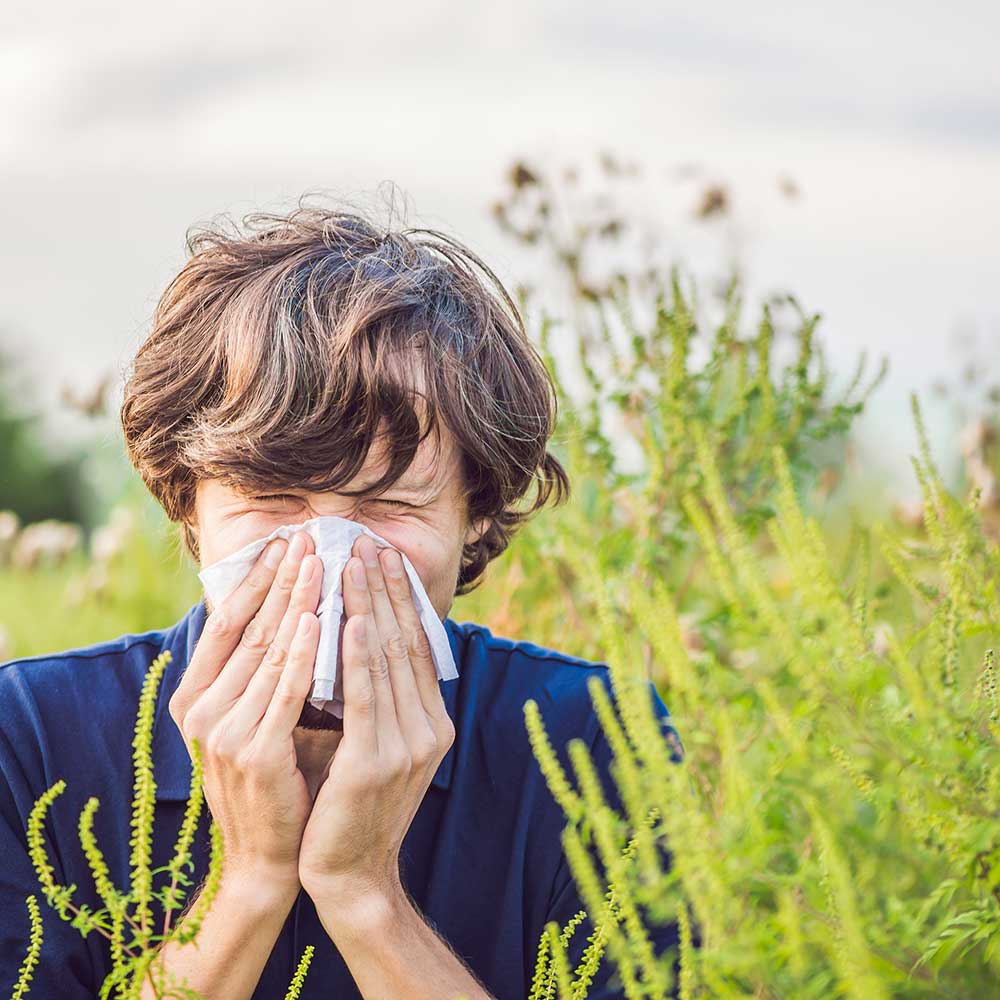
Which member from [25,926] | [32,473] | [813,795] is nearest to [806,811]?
[813,795]

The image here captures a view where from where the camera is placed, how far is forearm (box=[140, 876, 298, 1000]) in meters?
1.93

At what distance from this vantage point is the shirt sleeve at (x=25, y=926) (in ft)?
6.77

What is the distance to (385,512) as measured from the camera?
223cm

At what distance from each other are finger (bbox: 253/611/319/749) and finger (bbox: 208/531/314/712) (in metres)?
0.03

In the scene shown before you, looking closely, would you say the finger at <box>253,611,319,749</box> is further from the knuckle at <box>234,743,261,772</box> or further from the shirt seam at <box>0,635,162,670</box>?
the shirt seam at <box>0,635,162,670</box>

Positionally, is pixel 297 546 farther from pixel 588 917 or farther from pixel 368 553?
pixel 588 917

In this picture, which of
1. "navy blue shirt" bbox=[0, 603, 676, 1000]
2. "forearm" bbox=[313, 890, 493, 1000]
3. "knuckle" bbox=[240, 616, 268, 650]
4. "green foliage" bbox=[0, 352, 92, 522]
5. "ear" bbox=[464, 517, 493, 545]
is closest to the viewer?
"forearm" bbox=[313, 890, 493, 1000]

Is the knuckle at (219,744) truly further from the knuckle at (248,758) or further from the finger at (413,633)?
the finger at (413,633)

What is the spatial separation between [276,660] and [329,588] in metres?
0.14

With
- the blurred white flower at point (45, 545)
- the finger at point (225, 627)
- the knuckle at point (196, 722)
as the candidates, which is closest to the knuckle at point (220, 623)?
the finger at point (225, 627)

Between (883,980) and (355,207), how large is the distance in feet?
7.38

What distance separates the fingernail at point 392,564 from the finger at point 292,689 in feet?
0.57

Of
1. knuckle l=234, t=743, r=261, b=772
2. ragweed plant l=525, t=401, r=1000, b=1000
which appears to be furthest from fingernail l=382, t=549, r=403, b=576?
ragweed plant l=525, t=401, r=1000, b=1000

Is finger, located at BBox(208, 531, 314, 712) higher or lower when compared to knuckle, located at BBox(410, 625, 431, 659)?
higher
